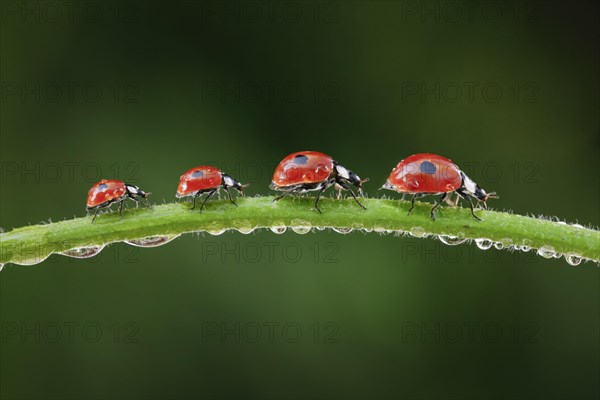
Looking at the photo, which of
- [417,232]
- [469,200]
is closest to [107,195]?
[417,232]

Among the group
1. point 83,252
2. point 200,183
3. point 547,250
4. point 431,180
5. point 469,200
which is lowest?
point 547,250

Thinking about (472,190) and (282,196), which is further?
(472,190)

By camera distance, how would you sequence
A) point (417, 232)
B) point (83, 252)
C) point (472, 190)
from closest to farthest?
point (417, 232) < point (83, 252) < point (472, 190)

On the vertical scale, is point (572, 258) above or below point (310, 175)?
below

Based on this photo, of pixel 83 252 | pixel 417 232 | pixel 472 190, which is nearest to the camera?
pixel 417 232

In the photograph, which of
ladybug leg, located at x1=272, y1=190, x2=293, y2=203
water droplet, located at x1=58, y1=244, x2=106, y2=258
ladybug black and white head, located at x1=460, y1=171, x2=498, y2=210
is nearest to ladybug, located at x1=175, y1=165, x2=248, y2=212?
ladybug leg, located at x1=272, y1=190, x2=293, y2=203

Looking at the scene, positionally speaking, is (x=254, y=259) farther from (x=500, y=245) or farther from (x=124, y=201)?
(x=500, y=245)

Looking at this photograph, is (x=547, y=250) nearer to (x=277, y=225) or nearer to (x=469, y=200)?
(x=469, y=200)
